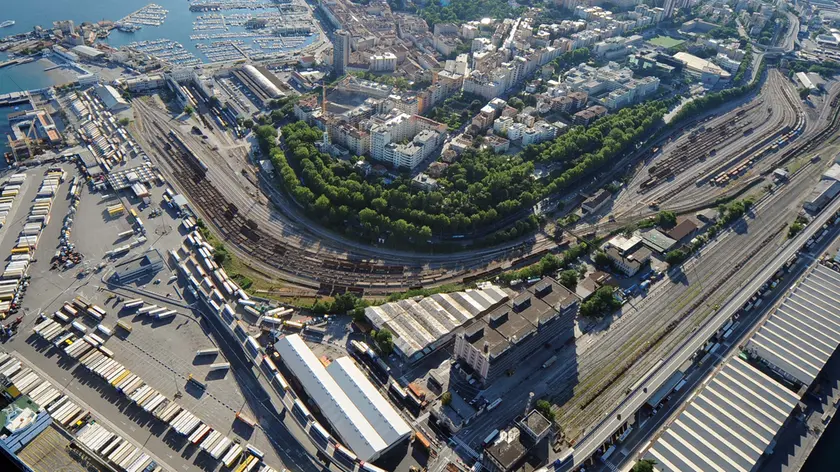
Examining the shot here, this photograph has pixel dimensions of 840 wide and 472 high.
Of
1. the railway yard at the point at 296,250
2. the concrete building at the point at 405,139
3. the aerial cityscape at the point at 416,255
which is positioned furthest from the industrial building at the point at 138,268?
the concrete building at the point at 405,139

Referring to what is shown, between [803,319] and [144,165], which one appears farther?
[144,165]

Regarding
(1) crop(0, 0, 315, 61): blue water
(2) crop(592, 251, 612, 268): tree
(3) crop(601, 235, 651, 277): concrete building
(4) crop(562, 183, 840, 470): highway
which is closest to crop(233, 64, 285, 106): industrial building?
(1) crop(0, 0, 315, 61): blue water

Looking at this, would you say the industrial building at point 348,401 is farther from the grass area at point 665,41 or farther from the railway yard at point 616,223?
the grass area at point 665,41

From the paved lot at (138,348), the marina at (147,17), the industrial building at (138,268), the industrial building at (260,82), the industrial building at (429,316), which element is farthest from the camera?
the marina at (147,17)

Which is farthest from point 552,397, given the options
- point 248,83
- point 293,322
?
point 248,83

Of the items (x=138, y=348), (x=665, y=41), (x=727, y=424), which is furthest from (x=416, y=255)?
(x=665, y=41)

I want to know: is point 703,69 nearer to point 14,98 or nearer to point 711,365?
point 711,365

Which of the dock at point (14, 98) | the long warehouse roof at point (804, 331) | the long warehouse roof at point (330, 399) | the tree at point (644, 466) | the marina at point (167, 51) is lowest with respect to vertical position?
the dock at point (14, 98)

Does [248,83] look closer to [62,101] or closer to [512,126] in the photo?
[62,101]
